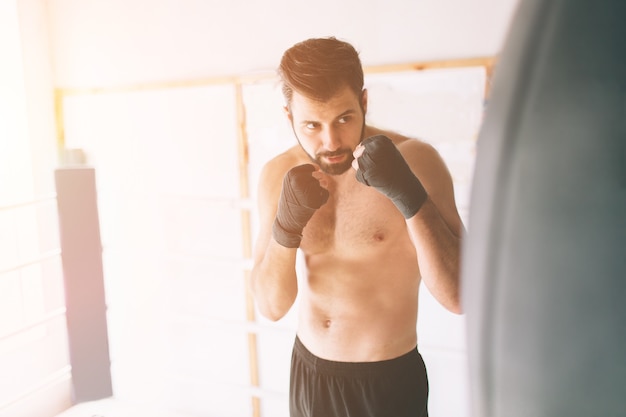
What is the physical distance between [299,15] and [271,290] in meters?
0.87

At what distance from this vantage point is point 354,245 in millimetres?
1383

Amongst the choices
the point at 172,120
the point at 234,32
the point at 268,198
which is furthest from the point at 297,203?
the point at 172,120

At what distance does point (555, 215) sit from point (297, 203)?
1190 millimetres

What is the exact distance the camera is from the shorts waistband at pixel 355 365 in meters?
1.37

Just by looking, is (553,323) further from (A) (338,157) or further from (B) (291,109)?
(B) (291,109)

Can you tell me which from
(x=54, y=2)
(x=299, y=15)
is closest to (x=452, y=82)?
(x=299, y=15)

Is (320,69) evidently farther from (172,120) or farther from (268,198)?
(172,120)

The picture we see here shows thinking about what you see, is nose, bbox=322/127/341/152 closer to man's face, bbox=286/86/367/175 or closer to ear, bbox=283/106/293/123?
man's face, bbox=286/86/367/175

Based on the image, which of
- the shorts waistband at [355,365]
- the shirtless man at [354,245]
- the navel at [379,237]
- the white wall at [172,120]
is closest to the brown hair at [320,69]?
the shirtless man at [354,245]

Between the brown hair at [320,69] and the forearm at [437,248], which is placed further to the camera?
the brown hair at [320,69]

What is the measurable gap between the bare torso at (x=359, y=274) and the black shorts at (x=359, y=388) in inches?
1.2

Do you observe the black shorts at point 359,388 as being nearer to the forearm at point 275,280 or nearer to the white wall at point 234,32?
the forearm at point 275,280

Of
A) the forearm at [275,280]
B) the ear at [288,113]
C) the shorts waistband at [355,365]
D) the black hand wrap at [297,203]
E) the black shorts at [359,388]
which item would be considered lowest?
the black shorts at [359,388]

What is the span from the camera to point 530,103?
149mm
